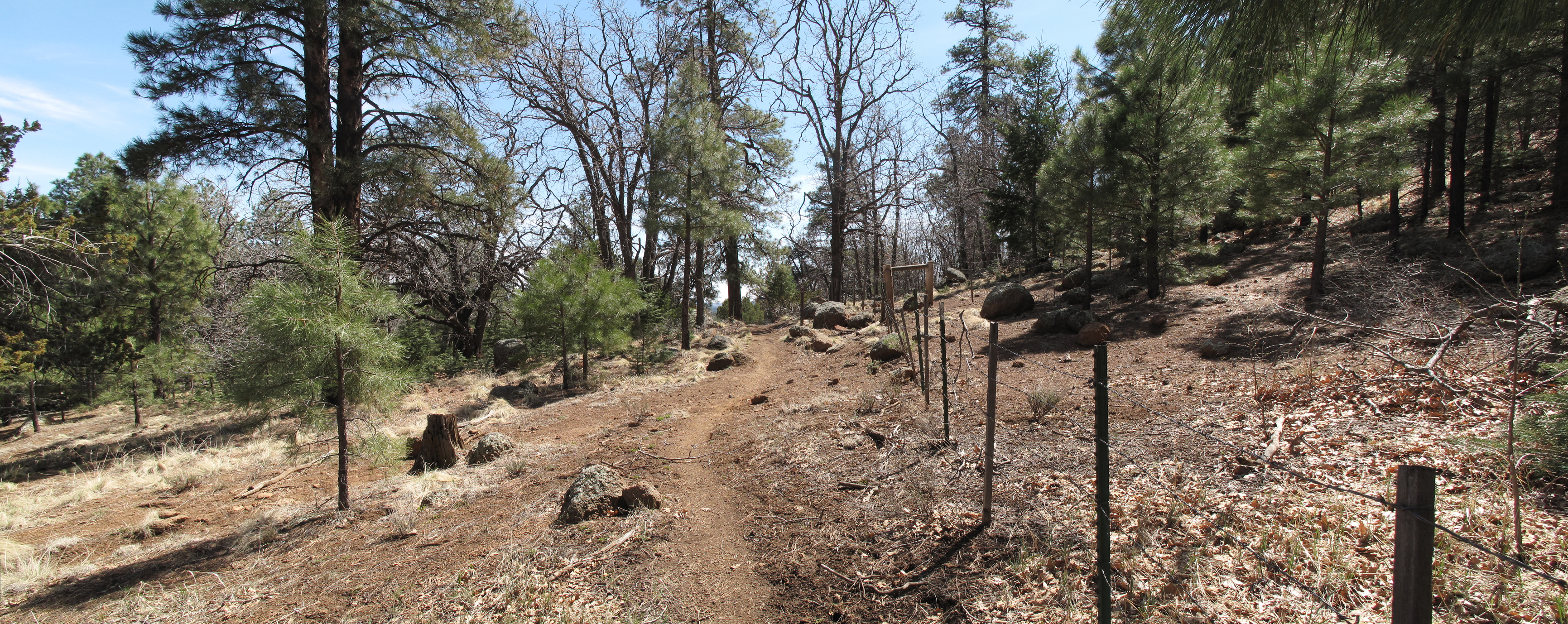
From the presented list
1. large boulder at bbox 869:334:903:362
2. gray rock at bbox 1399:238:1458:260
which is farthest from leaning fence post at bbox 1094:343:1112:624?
gray rock at bbox 1399:238:1458:260

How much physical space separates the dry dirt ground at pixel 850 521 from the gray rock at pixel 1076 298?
709 centimetres

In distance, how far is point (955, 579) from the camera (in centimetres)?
382

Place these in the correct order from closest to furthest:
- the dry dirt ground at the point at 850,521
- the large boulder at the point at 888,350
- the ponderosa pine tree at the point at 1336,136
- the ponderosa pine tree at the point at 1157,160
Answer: the dry dirt ground at the point at 850,521 → the large boulder at the point at 888,350 → the ponderosa pine tree at the point at 1336,136 → the ponderosa pine tree at the point at 1157,160

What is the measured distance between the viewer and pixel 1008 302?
1694 cm

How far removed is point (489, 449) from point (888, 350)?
23.6ft

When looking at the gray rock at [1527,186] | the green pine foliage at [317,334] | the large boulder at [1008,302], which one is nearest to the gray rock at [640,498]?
the green pine foliage at [317,334]

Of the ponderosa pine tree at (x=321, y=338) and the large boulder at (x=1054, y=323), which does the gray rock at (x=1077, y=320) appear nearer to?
the large boulder at (x=1054, y=323)

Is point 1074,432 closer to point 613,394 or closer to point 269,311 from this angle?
point 269,311

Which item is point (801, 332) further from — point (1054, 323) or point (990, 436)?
point (990, 436)

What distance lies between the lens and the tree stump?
8141 millimetres

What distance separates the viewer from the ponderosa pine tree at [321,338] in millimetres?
5742

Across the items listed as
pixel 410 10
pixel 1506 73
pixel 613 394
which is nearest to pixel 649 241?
pixel 613 394

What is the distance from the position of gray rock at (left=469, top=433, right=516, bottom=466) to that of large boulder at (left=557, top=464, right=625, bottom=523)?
3.04 meters

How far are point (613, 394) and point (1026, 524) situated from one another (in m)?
10.5
